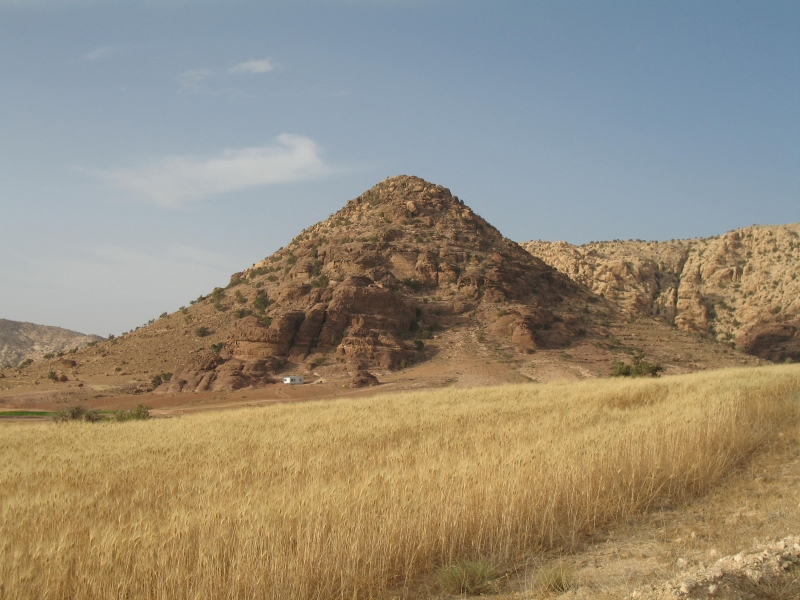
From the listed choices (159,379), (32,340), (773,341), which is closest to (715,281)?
(773,341)

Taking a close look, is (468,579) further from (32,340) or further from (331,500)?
(32,340)

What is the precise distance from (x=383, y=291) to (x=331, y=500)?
171 ft

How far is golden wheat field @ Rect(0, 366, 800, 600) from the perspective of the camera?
16.8 ft

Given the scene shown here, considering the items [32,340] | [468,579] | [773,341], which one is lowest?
[468,579]

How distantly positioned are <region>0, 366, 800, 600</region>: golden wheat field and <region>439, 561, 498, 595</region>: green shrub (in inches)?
12.9

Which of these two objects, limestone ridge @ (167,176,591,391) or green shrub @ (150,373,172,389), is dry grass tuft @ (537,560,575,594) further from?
green shrub @ (150,373,172,389)

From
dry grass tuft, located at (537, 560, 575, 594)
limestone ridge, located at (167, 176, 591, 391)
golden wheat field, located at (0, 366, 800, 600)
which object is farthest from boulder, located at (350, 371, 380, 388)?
dry grass tuft, located at (537, 560, 575, 594)

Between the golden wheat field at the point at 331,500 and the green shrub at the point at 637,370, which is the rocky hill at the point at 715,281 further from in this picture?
the golden wheat field at the point at 331,500

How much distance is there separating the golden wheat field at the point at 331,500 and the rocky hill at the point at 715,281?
248 feet

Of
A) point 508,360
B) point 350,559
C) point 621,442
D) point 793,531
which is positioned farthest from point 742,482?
point 508,360

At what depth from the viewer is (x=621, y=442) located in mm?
8852

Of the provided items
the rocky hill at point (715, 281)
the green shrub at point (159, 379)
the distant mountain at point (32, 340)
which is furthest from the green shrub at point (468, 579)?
the distant mountain at point (32, 340)

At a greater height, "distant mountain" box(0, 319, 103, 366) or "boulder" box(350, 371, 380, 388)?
"distant mountain" box(0, 319, 103, 366)

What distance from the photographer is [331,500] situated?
251 inches
